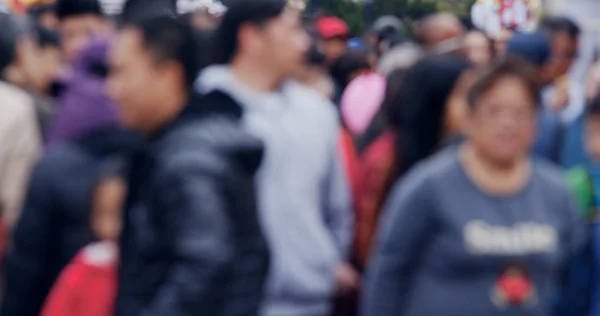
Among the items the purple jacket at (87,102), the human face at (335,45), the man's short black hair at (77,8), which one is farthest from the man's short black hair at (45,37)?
the human face at (335,45)

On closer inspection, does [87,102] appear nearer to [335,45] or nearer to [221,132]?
[221,132]

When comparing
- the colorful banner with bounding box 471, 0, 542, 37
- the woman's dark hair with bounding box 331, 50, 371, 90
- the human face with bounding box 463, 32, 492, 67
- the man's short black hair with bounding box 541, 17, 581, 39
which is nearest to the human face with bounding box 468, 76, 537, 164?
the human face with bounding box 463, 32, 492, 67

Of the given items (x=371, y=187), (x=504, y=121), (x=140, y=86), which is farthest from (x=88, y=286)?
(x=371, y=187)

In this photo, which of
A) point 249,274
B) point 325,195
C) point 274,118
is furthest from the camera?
point 325,195

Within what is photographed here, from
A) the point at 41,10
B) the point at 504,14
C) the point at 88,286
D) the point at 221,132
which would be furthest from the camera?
the point at 504,14

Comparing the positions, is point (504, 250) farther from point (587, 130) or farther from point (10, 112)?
point (10, 112)

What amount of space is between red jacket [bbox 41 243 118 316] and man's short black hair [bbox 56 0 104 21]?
3.66 m

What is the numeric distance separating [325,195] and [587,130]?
111 centimetres

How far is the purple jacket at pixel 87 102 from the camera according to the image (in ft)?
15.5

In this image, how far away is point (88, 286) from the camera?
162 inches

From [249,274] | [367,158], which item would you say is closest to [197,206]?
[249,274]

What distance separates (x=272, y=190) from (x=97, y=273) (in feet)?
2.62

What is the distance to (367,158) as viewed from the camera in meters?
5.90

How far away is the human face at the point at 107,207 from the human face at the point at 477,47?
2.48 meters
